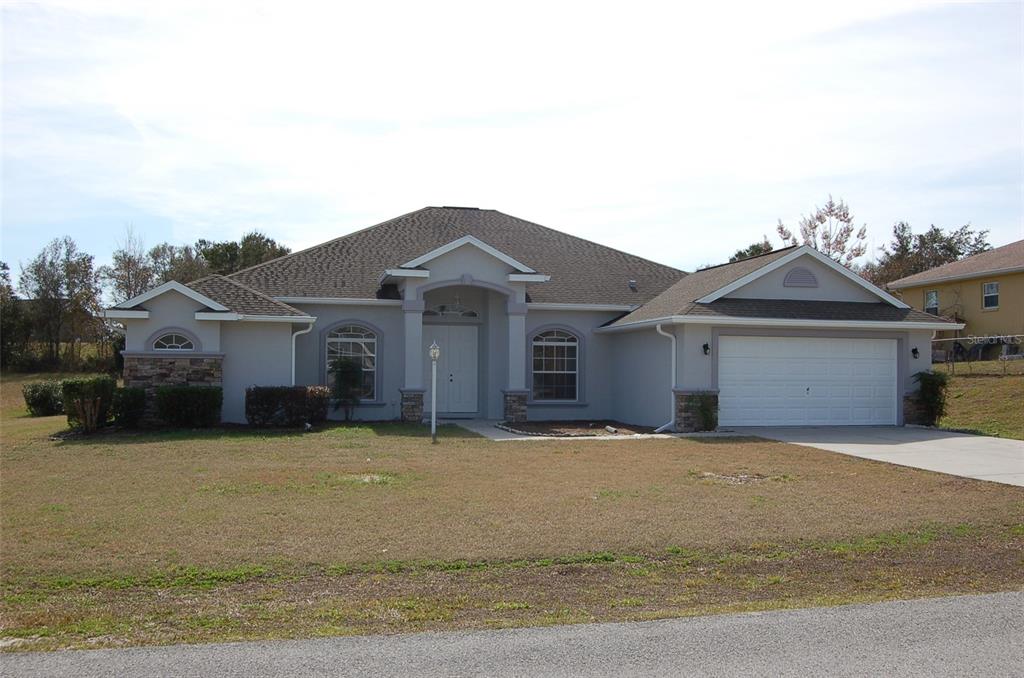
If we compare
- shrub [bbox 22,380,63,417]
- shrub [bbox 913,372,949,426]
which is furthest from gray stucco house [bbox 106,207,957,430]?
shrub [bbox 22,380,63,417]

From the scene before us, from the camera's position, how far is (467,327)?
21953 mm

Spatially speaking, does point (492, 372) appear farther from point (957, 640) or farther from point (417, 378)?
point (957, 640)

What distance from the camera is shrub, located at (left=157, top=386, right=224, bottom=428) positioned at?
57.3ft

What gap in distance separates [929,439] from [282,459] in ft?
39.8

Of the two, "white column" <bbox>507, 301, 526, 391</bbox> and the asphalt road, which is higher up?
"white column" <bbox>507, 301, 526, 391</bbox>

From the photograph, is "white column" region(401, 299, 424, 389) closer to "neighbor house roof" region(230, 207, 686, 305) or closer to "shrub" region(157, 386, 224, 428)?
"neighbor house roof" region(230, 207, 686, 305)

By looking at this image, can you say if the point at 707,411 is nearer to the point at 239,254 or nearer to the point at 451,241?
the point at 451,241

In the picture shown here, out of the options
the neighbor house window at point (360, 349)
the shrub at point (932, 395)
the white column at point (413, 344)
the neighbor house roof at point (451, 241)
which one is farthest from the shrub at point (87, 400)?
the shrub at point (932, 395)

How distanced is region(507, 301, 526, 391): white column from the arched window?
7058mm

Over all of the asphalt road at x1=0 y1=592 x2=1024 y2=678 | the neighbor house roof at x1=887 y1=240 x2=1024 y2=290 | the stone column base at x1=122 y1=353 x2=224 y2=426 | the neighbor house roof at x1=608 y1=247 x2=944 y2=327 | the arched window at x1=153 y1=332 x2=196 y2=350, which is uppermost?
the neighbor house roof at x1=887 y1=240 x2=1024 y2=290

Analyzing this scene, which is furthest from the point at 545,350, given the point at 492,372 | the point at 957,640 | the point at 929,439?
the point at 957,640

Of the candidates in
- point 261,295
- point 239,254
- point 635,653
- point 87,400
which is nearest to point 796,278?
point 261,295

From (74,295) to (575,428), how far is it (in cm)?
3402

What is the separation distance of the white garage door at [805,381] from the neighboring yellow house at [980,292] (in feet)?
35.0
